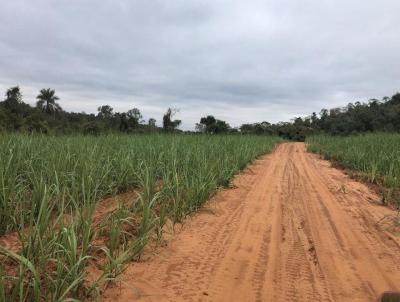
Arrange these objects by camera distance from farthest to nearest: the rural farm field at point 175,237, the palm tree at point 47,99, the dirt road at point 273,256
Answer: the palm tree at point 47,99 → the dirt road at point 273,256 → the rural farm field at point 175,237

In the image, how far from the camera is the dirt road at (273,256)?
3.56 m

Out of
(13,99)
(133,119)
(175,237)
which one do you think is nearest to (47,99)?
(13,99)

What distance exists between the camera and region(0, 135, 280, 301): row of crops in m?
3.03

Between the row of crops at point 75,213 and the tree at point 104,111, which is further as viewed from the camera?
the tree at point 104,111

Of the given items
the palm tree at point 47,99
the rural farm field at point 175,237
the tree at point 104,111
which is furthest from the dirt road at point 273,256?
the palm tree at point 47,99

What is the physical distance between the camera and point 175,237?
195 inches

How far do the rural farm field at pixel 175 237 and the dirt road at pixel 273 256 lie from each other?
1 centimetres

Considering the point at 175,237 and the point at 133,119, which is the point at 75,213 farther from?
the point at 133,119

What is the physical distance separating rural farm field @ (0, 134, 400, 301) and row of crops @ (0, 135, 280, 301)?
0.05ft

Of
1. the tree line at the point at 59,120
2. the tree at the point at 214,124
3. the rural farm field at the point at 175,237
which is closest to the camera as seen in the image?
the rural farm field at the point at 175,237

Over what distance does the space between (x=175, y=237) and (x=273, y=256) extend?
121cm

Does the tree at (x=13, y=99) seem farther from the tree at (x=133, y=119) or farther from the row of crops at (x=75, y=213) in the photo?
the row of crops at (x=75, y=213)

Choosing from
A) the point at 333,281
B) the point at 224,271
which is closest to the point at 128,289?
the point at 224,271

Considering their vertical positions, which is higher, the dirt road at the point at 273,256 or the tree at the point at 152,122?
the tree at the point at 152,122
